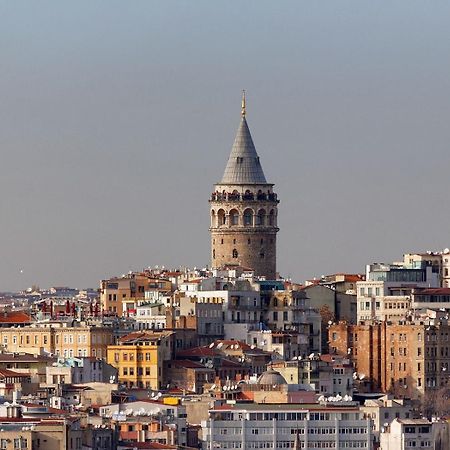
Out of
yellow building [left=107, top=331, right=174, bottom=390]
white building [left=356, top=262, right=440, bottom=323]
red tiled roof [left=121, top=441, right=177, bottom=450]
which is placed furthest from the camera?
white building [left=356, top=262, right=440, bottom=323]

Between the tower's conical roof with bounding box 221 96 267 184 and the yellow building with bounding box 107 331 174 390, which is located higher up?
the tower's conical roof with bounding box 221 96 267 184

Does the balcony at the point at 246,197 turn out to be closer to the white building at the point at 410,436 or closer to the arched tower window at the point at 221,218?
the arched tower window at the point at 221,218

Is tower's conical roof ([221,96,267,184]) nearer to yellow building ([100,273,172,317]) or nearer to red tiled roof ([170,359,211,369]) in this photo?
yellow building ([100,273,172,317])

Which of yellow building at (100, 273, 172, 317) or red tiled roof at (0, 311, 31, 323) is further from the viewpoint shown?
yellow building at (100, 273, 172, 317)

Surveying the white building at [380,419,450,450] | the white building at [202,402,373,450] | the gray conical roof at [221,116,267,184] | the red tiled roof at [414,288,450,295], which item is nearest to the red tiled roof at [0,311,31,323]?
the gray conical roof at [221,116,267,184]

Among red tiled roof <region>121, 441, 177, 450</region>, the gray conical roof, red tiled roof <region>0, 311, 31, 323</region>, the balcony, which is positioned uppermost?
the gray conical roof

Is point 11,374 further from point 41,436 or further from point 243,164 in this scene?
point 243,164
